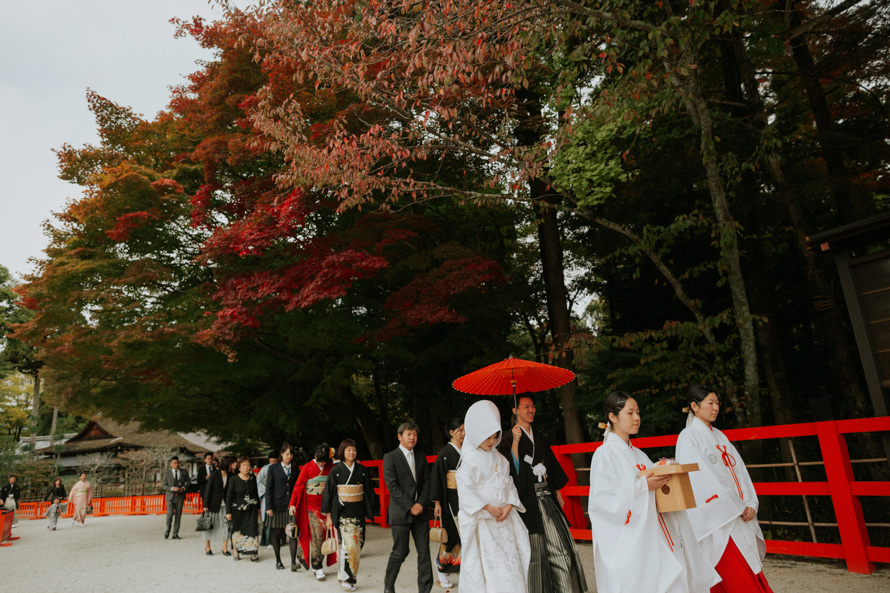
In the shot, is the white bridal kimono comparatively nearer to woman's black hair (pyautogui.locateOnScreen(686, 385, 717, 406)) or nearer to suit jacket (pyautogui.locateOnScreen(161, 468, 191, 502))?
woman's black hair (pyautogui.locateOnScreen(686, 385, 717, 406))

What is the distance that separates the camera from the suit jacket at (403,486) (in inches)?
233

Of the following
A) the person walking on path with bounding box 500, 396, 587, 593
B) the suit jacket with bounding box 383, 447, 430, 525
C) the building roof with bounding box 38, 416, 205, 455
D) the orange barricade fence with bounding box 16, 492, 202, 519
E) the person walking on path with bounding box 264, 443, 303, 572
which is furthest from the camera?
the building roof with bounding box 38, 416, 205, 455

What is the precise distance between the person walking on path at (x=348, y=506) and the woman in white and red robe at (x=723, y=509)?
Answer: 3.94m

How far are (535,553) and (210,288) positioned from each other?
9.30 meters

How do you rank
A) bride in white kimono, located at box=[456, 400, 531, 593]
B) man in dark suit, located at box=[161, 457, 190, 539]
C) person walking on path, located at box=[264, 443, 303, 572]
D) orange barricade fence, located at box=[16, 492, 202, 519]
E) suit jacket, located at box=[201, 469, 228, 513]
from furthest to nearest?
orange barricade fence, located at box=[16, 492, 202, 519] → man in dark suit, located at box=[161, 457, 190, 539] → suit jacket, located at box=[201, 469, 228, 513] → person walking on path, located at box=[264, 443, 303, 572] → bride in white kimono, located at box=[456, 400, 531, 593]

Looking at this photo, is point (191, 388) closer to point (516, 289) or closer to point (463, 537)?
point (516, 289)

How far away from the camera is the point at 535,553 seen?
14.4 ft

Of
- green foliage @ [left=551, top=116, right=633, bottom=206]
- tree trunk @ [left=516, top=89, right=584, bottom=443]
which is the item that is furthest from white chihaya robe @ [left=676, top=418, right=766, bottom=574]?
tree trunk @ [left=516, top=89, right=584, bottom=443]

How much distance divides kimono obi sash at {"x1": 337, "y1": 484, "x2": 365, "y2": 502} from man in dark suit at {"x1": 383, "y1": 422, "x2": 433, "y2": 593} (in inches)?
32.1

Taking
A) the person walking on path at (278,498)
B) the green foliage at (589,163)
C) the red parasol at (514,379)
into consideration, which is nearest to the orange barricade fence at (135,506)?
the person walking on path at (278,498)

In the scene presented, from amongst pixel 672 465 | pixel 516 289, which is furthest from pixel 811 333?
pixel 672 465

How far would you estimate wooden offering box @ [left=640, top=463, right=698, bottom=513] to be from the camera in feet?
10.9

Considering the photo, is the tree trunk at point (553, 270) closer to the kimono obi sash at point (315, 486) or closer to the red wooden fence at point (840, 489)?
the kimono obi sash at point (315, 486)

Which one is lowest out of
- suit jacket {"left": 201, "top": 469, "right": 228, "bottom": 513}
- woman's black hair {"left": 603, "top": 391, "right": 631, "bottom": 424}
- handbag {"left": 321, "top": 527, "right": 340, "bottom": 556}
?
handbag {"left": 321, "top": 527, "right": 340, "bottom": 556}
